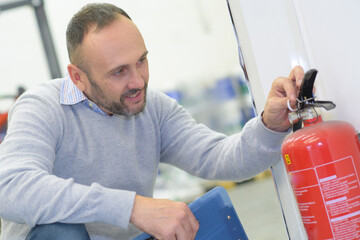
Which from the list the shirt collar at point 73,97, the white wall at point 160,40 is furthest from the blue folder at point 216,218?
the white wall at point 160,40

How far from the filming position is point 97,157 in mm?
1544

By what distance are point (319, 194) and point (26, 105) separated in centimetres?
97

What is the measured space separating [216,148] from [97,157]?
42 centimetres

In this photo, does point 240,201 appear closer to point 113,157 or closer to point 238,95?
point 238,95

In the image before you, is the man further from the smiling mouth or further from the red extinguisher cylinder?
the red extinguisher cylinder

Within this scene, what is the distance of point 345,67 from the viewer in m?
1.11

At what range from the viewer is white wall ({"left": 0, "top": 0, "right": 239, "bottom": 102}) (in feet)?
16.0

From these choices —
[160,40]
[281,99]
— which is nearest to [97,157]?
[281,99]

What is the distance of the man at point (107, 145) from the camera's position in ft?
3.76

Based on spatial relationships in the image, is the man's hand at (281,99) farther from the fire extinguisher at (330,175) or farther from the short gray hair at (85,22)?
the short gray hair at (85,22)

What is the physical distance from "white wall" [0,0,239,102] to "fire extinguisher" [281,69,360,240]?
4251mm

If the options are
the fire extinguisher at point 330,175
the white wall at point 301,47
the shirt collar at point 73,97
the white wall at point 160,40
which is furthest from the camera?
the white wall at point 160,40

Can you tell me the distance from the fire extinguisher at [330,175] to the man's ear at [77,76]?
837mm

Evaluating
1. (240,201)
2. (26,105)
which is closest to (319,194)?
(26,105)
